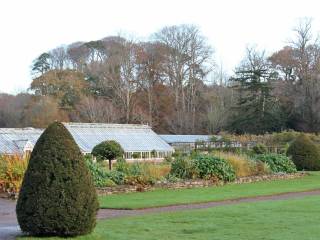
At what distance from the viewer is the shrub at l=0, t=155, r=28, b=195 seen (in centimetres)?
2108

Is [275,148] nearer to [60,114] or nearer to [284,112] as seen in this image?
[284,112]

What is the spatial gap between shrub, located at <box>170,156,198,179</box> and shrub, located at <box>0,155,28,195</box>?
23.9 ft

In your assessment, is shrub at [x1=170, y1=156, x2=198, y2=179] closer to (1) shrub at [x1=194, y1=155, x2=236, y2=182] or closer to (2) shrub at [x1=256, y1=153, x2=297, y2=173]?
(1) shrub at [x1=194, y1=155, x2=236, y2=182]

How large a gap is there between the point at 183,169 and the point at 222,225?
14.6 m

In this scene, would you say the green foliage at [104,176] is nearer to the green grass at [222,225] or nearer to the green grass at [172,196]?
the green grass at [172,196]

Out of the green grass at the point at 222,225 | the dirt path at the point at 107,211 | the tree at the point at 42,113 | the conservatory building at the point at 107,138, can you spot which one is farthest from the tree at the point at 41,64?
the green grass at the point at 222,225

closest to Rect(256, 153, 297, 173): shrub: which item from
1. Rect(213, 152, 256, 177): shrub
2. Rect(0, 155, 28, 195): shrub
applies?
Rect(213, 152, 256, 177): shrub

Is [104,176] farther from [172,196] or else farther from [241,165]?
[241,165]

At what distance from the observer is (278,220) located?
42.3ft

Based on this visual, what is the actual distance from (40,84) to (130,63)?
11.1 meters

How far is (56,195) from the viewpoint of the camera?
9930mm

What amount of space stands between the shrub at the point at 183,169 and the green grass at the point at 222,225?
10782 mm

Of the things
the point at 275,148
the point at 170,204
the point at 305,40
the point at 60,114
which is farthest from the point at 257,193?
the point at 305,40

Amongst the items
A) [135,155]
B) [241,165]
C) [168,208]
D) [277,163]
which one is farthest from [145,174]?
[135,155]
